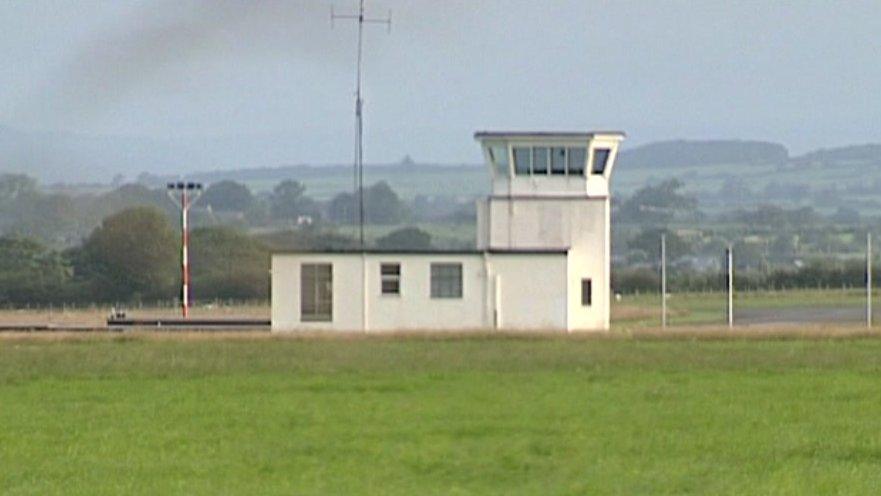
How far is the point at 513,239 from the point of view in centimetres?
6284

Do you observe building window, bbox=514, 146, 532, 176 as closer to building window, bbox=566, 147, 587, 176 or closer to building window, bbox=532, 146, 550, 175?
building window, bbox=532, 146, 550, 175

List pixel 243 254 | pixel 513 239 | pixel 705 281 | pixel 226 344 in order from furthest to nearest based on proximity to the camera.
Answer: pixel 705 281 < pixel 243 254 < pixel 513 239 < pixel 226 344

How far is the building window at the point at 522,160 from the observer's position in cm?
6423

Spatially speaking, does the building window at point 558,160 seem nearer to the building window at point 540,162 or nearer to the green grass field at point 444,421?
the building window at point 540,162

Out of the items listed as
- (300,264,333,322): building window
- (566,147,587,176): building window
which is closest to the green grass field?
(300,264,333,322): building window

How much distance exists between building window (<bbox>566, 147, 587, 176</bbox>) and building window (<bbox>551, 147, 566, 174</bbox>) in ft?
0.39

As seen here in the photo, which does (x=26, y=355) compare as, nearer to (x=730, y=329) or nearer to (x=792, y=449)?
(x=730, y=329)

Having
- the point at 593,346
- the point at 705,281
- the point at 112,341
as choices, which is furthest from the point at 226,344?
the point at 705,281

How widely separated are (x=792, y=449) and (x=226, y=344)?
27.0 metres

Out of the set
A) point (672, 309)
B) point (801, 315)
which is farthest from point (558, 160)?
point (672, 309)

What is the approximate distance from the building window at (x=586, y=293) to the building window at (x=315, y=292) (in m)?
6.96

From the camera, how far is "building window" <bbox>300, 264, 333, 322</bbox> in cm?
6119

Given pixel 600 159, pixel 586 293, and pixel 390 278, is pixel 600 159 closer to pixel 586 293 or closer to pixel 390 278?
pixel 586 293

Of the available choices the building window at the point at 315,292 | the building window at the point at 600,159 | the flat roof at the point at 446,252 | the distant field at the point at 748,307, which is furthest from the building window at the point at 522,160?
the building window at the point at 315,292
